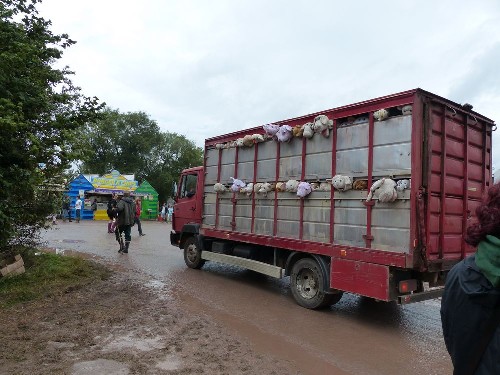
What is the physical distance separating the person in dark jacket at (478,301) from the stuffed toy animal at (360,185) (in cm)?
438

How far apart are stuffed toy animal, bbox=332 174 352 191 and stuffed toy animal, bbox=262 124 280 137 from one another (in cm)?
174

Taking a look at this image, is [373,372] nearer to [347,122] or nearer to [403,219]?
[403,219]

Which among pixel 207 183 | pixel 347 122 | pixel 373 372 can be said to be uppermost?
pixel 347 122

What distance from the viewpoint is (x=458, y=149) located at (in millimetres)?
6105

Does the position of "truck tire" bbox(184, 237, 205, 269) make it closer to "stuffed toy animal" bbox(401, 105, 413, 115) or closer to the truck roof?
the truck roof

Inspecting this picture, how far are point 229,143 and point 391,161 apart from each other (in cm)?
406

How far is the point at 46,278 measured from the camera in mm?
7727

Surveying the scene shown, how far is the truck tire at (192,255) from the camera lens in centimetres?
993

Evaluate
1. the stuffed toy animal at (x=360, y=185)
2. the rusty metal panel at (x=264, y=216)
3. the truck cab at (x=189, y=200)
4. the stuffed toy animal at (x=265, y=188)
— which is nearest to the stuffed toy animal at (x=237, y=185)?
the rusty metal panel at (x=264, y=216)

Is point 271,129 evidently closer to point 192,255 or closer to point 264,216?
point 264,216

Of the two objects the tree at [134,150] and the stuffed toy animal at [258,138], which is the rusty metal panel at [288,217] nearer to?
the stuffed toy animal at [258,138]

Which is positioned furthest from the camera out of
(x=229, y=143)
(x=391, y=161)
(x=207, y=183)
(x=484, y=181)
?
(x=207, y=183)

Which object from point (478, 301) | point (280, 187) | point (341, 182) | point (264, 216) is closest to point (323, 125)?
point (341, 182)

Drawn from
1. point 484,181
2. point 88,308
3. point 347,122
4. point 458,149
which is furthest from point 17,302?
point 484,181
